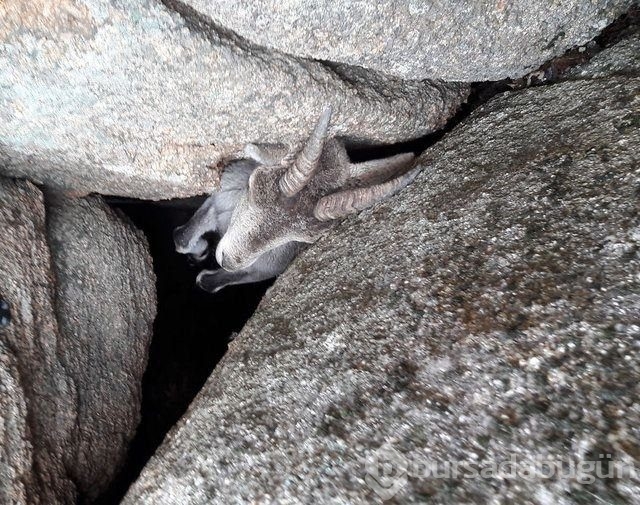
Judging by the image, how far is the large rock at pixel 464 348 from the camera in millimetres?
1769

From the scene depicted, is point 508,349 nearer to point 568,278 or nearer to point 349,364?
point 568,278

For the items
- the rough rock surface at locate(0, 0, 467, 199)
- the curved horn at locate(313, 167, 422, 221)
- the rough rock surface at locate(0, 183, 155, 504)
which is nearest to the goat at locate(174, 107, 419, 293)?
the curved horn at locate(313, 167, 422, 221)

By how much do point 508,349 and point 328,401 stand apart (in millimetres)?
682

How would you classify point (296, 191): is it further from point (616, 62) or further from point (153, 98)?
point (616, 62)

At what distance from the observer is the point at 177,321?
178 inches

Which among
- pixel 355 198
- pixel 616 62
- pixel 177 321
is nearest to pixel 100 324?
pixel 177 321

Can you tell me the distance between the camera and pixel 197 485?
2.15m

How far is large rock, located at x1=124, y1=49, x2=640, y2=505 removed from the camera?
5.80 ft

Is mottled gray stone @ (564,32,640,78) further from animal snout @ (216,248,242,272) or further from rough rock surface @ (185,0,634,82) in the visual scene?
animal snout @ (216,248,242,272)

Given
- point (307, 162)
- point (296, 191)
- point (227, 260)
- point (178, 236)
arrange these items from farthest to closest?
point (178, 236)
point (227, 260)
point (296, 191)
point (307, 162)

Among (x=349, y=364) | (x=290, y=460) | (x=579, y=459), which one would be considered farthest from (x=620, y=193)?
(x=290, y=460)

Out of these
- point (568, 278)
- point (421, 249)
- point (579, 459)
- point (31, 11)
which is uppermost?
point (421, 249)

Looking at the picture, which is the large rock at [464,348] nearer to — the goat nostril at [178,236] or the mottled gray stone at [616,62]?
the mottled gray stone at [616,62]

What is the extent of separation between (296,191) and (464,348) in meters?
1.59
